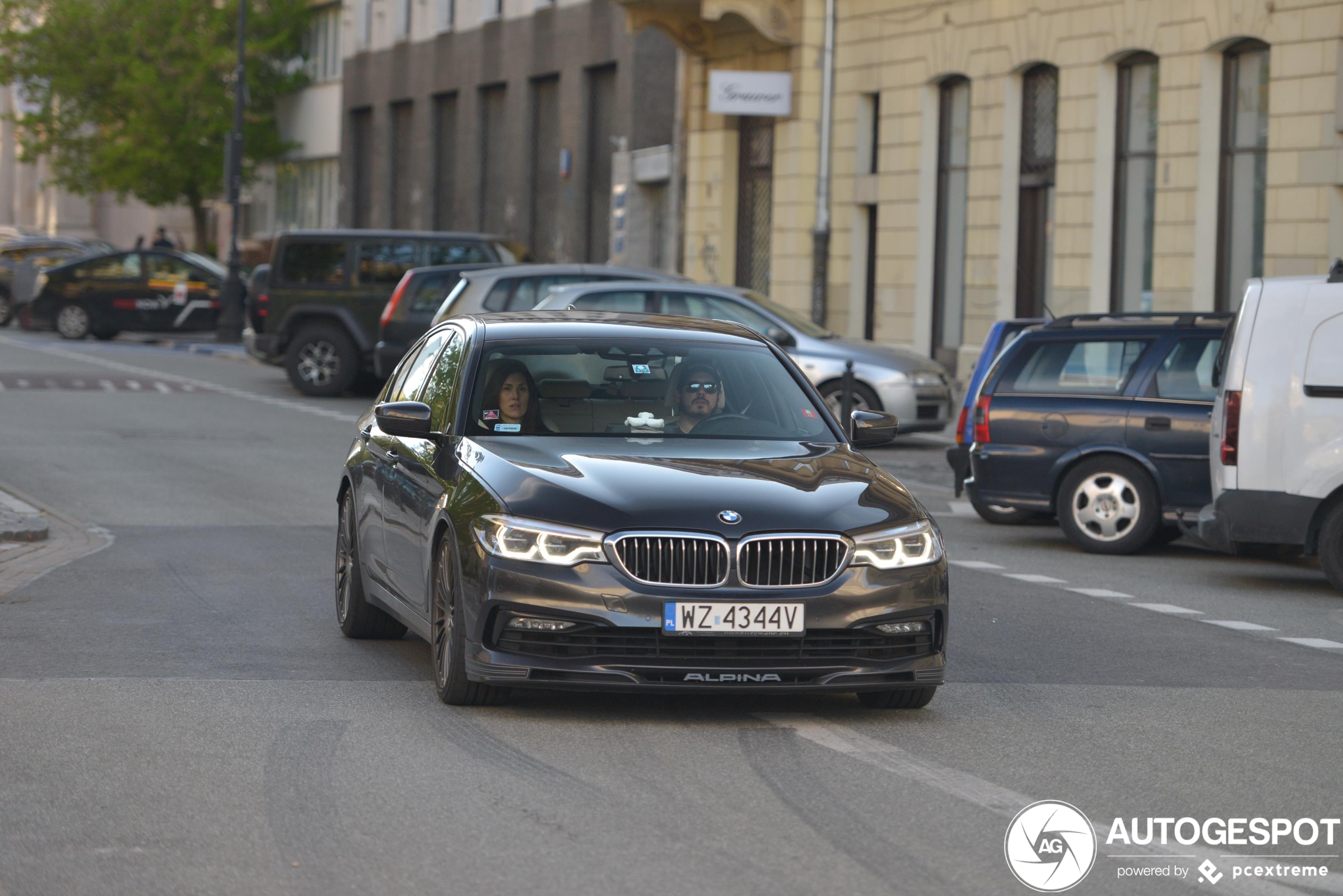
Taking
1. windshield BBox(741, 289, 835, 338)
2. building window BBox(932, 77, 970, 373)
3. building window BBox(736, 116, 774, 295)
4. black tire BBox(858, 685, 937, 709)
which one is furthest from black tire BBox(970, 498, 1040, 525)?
building window BBox(736, 116, 774, 295)

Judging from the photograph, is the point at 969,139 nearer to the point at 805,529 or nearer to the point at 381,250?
the point at 381,250

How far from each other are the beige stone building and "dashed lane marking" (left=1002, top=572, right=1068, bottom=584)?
12.0m

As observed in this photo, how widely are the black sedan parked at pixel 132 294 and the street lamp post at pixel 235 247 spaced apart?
9.9 inches

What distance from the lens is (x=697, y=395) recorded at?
28.0ft

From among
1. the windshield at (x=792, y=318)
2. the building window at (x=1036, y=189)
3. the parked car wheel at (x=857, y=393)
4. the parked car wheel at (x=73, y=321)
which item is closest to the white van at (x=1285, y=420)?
the parked car wheel at (x=857, y=393)

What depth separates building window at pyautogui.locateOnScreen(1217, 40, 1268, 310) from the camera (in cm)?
2475

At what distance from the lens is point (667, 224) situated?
127ft

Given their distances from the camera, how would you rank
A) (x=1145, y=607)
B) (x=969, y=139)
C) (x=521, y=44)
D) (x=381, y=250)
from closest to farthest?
(x=1145, y=607) < (x=381, y=250) < (x=969, y=139) < (x=521, y=44)

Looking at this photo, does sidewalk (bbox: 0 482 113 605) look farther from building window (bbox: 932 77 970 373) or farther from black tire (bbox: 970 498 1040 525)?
building window (bbox: 932 77 970 373)

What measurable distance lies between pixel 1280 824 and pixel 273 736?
10.9ft

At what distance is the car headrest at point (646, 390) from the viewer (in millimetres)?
8500

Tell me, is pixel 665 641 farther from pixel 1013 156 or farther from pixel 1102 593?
pixel 1013 156

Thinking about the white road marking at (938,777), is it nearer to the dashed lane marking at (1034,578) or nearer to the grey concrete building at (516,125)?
the dashed lane marking at (1034,578)

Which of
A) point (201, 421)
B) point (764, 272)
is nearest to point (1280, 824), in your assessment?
point (201, 421)
